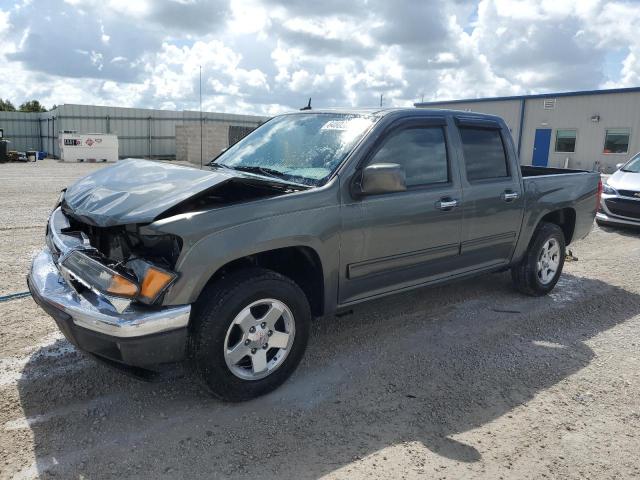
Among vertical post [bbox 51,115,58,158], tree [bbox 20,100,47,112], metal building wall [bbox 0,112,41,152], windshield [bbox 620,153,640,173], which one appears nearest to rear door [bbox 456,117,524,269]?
windshield [bbox 620,153,640,173]

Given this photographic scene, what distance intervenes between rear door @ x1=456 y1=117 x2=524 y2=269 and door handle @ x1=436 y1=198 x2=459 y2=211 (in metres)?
0.15

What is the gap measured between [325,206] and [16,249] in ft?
16.1

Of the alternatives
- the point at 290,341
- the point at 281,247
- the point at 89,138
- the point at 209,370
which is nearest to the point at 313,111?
the point at 281,247

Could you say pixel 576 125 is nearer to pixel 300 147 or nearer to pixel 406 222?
pixel 406 222

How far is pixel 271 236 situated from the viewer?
3.25 m

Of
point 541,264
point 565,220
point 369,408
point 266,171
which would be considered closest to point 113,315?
point 369,408

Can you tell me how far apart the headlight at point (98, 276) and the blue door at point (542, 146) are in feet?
100

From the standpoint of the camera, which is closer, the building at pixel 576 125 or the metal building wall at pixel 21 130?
the building at pixel 576 125

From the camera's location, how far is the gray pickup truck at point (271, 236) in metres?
2.94

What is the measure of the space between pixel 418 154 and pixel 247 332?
2.01m

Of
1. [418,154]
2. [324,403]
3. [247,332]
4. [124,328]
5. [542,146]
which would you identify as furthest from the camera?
[542,146]

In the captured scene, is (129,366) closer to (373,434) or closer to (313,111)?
(373,434)

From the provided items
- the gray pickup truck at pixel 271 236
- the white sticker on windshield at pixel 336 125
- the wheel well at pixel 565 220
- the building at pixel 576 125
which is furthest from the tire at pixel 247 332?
the building at pixel 576 125

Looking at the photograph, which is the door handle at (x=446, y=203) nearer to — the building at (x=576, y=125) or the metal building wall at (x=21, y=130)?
the building at (x=576, y=125)
